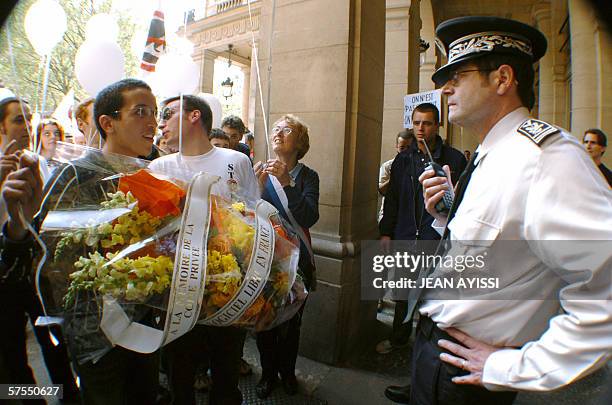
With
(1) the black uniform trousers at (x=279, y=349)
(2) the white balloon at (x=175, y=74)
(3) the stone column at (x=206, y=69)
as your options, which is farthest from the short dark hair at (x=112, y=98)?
(3) the stone column at (x=206, y=69)

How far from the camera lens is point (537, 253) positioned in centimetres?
114

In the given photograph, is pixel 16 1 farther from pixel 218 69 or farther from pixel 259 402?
pixel 218 69

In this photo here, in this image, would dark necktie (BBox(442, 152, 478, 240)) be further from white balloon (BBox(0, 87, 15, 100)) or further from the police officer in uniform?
white balloon (BBox(0, 87, 15, 100))

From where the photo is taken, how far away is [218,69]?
23.0 metres

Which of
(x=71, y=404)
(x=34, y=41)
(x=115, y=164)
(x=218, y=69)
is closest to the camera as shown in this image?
(x=115, y=164)

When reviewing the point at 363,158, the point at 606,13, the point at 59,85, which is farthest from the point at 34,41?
the point at 59,85

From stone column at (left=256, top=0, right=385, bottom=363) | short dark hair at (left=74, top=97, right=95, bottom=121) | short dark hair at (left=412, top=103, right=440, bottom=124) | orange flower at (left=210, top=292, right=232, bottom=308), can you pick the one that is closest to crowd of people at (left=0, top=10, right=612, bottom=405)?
orange flower at (left=210, top=292, right=232, bottom=308)

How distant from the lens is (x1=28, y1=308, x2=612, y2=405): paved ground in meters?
2.74

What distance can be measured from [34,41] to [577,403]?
496cm

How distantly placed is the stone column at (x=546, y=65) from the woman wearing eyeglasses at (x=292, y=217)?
10371 millimetres

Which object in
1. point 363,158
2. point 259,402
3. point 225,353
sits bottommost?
point 259,402

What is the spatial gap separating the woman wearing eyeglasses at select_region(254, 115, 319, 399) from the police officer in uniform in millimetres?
1084

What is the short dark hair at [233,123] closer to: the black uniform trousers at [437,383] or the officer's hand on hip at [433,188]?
the officer's hand on hip at [433,188]

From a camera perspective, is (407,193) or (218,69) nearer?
(407,193)
